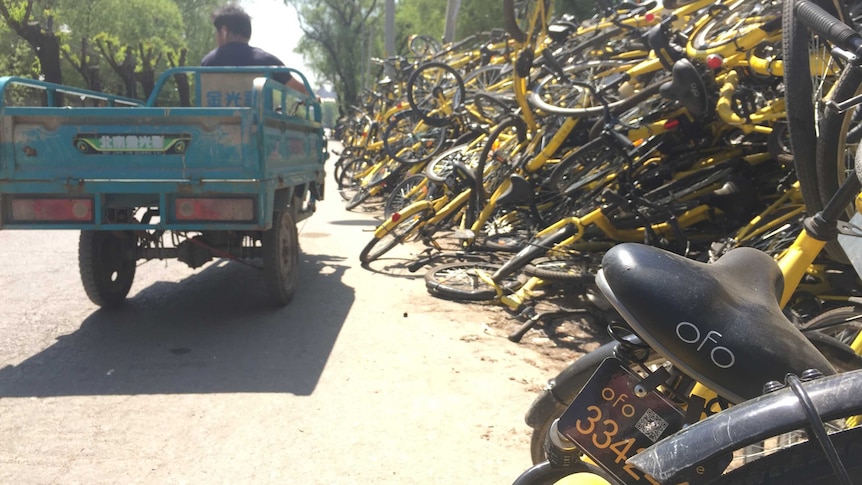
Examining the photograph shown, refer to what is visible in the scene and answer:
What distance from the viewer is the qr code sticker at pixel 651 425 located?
5.44 feet

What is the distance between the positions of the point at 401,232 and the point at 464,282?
1511 millimetres

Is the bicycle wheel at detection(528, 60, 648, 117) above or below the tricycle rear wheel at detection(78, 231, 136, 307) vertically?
above

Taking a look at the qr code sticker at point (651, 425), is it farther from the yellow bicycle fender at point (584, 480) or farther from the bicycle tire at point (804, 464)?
the bicycle tire at point (804, 464)

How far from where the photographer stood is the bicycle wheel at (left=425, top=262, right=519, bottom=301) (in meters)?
5.69

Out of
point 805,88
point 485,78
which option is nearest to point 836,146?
point 805,88

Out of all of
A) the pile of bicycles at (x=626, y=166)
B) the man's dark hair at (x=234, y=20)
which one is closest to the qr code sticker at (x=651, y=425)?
the pile of bicycles at (x=626, y=166)

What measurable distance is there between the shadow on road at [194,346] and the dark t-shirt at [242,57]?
2.39 metres

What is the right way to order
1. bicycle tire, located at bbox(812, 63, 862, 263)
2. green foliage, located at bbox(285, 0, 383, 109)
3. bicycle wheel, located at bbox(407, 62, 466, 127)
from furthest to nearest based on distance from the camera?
green foliage, located at bbox(285, 0, 383, 109), bicycle wheel, located at bbox(407, 62, 466, 127), bicycle tire, located at bbox(812, 63, 862, 263)

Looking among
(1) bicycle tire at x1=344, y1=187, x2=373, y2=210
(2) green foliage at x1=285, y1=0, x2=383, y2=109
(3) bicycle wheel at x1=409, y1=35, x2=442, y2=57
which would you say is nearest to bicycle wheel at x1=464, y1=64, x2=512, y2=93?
(1) bicycle tire at x1=344, y1=187, x2=373, y2=210

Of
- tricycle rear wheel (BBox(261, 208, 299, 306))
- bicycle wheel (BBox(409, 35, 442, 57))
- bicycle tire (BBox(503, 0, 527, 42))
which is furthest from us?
bicycle wheel (BBox(409, 35, 442, 57))

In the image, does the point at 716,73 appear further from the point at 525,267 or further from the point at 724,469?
the point at 724,469

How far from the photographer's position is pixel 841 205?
6.82ft

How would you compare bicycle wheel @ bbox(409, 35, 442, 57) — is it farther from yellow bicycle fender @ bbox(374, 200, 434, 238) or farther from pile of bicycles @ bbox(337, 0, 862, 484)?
yellow bicycle fender @ bbox(374, 200, 434, 238)

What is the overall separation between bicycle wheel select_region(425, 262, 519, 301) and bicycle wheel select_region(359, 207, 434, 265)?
978mm
